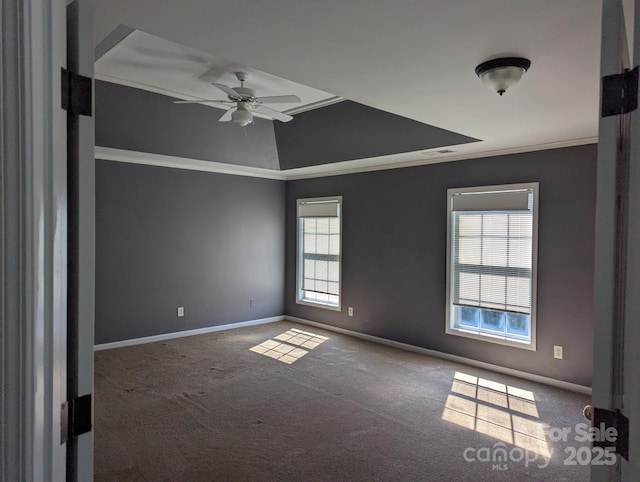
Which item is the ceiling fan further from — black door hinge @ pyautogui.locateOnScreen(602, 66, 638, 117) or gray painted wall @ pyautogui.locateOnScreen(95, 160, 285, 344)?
black door hinge @ pyautogui.locateOnScreen(602, 66, 638, 117)

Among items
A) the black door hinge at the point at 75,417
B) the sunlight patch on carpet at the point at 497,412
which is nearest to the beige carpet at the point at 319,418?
the sunlight patch on carpet at the point at 497,412

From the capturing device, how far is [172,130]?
533 centimetres

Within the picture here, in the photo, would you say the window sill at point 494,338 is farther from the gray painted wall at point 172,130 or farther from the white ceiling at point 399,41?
the gray painted wall at point 172,130

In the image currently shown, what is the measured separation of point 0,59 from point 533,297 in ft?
15.8

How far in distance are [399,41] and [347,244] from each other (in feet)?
14.6

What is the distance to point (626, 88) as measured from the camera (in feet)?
3.28

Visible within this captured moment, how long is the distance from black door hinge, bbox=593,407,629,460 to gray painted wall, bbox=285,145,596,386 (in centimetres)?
372

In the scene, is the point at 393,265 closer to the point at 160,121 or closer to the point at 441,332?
the point at 441,332

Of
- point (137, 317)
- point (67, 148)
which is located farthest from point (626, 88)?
point (137, 317)

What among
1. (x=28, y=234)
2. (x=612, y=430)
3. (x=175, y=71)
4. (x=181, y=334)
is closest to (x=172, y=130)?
(x=175, y=71)

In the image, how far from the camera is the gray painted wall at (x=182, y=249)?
18.2ft

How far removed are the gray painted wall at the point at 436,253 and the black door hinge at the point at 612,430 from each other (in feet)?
12.2

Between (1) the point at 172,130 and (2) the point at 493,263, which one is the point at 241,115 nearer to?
(1) the point at 172,130

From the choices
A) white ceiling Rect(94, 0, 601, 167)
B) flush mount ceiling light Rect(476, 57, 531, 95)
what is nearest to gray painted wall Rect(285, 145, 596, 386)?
white ceiling Rect(94, 0, 601, 167)
